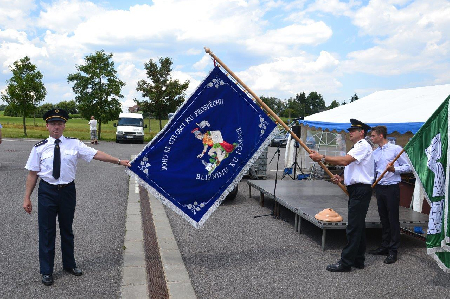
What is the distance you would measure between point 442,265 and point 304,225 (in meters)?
3.39

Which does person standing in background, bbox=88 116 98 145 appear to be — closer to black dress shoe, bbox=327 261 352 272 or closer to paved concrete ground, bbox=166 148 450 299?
paved concrete ground, bbox=166 148 450 299

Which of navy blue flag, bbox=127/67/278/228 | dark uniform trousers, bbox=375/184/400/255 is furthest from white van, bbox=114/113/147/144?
dark uniform trousers, bbox=375/184/400/255

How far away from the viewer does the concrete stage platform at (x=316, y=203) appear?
6773mm

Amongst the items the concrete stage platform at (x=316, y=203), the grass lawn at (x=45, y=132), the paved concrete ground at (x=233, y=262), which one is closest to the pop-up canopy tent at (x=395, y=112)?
the concrete stage platform at (x=316, y=203)

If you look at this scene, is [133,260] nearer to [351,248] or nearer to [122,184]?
[351,248]

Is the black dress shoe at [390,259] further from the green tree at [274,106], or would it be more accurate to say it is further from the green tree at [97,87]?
the green tree at [97,87]

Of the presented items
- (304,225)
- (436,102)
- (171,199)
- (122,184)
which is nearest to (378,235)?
(304,225)

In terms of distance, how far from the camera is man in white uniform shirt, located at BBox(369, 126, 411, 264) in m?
6.11

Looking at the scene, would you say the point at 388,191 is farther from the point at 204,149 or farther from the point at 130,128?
the point at 130,128

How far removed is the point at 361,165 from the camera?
17.9 ft

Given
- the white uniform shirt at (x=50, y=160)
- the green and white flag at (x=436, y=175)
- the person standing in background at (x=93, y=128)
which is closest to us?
the white uniform shirt at (x=50, y=160)

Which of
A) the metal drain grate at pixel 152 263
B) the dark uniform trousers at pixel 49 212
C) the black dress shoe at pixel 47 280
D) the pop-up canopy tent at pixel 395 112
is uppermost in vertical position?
the pop-up canopy tent at pixel 395 112

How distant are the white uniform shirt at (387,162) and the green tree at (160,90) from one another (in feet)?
95.8

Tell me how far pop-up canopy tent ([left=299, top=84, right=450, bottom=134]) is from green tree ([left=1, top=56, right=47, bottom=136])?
83.9ft
